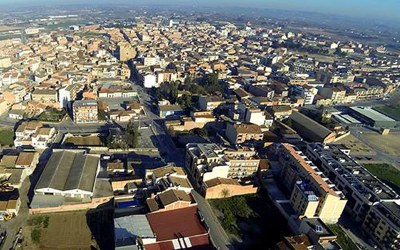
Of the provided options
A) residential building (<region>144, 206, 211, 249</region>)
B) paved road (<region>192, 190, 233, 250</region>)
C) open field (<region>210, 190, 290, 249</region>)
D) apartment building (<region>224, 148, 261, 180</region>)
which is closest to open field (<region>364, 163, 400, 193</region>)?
apartment building (<region>224, 148, 261, 180</region>)

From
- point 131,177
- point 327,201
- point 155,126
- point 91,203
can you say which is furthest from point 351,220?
point 155,126

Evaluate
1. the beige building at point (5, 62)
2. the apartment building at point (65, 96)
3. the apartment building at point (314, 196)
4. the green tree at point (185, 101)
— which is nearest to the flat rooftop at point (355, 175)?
the apartment building at point (314, 196)

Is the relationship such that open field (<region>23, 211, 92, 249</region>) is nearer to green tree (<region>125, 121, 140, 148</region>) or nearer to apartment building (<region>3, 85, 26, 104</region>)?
green tree (<region>125, 121, 140, 148</region>)

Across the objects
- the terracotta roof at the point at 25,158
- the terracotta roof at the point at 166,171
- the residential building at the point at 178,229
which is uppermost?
the terracotta roof at the point at 166,171

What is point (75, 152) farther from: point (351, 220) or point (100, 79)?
point (100, 79)

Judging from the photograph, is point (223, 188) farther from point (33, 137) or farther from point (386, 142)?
point (386, 142)

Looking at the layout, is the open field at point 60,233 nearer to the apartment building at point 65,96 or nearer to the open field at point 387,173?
the apartment building at point 65,96
